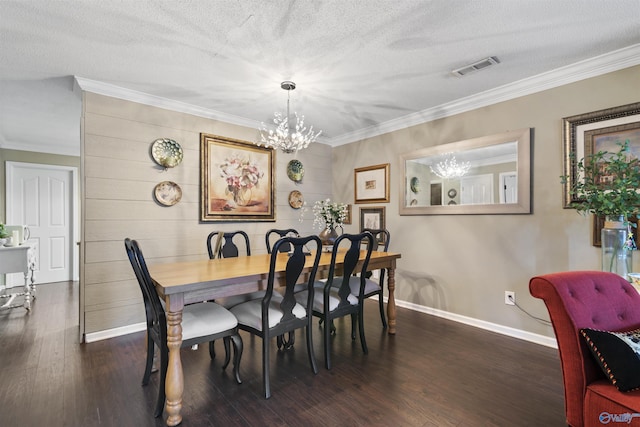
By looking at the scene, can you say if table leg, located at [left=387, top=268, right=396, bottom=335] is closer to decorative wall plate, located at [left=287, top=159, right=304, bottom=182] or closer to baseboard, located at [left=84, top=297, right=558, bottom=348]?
baseboard, located at [left=84, top=297, right=558, bottom=348]

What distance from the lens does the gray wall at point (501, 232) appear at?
8.81 ft

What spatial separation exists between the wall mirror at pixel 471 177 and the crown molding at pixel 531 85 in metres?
0.38

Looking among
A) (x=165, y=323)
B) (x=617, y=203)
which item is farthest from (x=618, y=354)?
(x=165, y=323)

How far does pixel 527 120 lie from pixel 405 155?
1.39m

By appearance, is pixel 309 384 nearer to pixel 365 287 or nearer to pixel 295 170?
pixel 365 287

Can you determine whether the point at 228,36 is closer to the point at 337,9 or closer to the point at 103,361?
the point at 337,9

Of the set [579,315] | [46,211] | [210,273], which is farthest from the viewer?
[46,211]

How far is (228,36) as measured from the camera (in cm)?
222

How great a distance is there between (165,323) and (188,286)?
0.32 meters

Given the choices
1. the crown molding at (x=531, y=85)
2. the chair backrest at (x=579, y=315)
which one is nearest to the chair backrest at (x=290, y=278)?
the chair backrest at (x=579, y=315)

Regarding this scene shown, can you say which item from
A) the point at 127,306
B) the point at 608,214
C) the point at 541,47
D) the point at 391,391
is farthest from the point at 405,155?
the point at 127,306

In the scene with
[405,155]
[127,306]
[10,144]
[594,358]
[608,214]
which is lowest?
[127,306]

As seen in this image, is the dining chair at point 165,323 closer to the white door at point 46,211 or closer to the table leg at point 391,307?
the table leg at point 391,307

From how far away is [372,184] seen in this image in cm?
450
